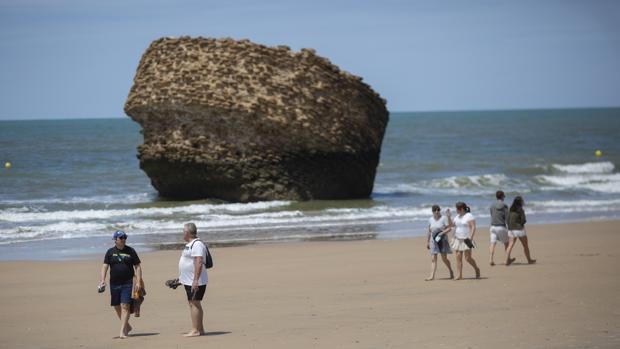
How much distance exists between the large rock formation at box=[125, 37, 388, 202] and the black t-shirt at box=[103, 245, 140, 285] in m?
16.5

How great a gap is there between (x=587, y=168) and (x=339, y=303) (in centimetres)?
3861

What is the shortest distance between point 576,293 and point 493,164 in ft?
133

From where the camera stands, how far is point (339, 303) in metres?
13.6

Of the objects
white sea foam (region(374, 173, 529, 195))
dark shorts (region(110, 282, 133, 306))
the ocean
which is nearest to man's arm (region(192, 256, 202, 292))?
dark shorts (region(110, 282, 133, 306))

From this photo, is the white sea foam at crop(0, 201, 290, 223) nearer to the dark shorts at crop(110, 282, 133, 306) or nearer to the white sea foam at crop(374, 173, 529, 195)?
the white sea foam at crop(374, 173, 529, 195)

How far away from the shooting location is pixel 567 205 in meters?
30.5

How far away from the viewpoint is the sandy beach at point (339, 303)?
11.3m

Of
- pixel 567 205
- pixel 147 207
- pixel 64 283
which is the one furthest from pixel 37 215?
pixel 567 205

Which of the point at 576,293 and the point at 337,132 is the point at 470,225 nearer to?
the point at 576,293

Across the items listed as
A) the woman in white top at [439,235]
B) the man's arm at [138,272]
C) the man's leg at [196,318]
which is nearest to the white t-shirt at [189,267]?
the man's leg at [196,318]

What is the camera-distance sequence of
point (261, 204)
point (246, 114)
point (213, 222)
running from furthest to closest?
point (261, 204)
point (246, 114)
point (213, 222)

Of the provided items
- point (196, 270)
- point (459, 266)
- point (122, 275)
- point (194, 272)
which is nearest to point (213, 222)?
point (459, 266)

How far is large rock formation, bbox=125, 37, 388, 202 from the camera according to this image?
28141mm

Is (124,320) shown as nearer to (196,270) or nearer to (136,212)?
(196,270)
